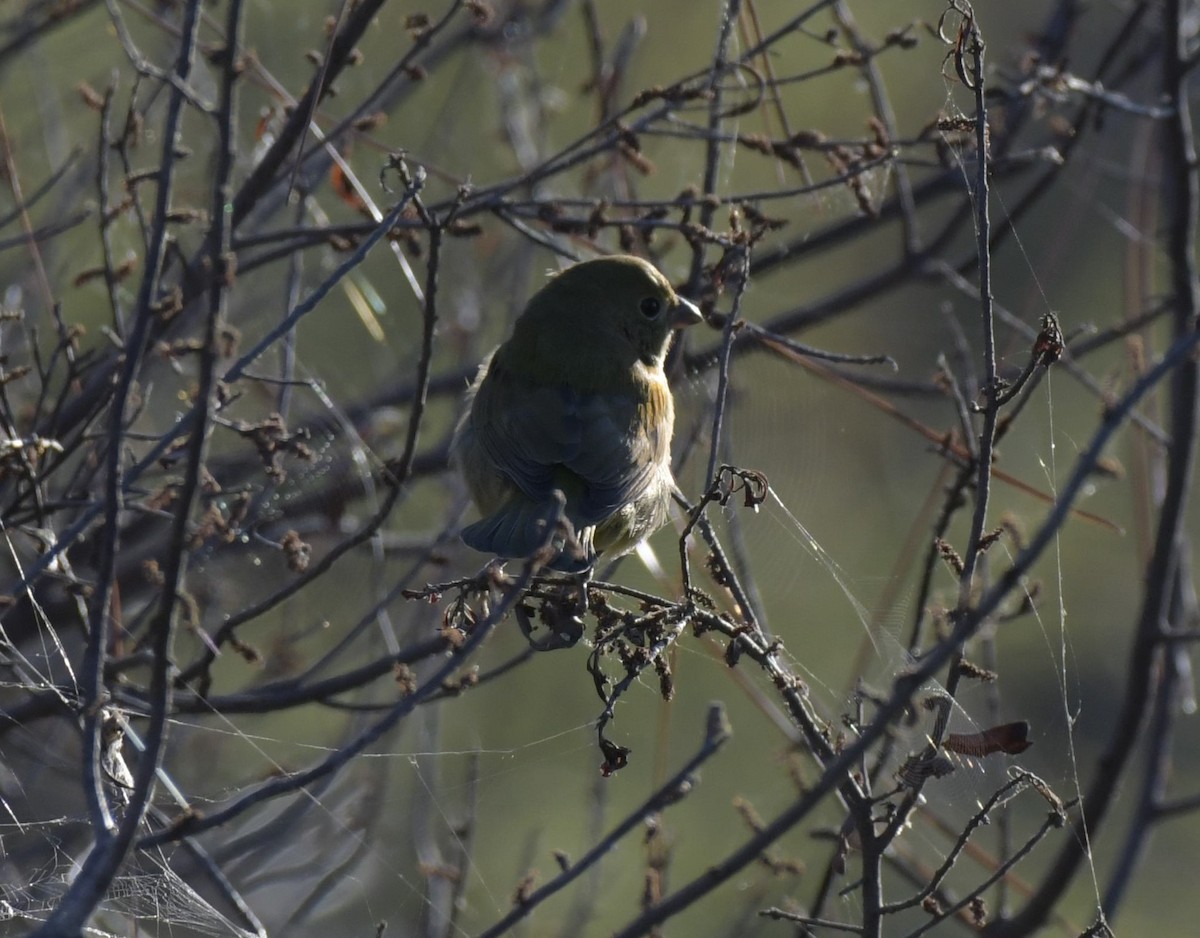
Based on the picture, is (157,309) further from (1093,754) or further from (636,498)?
(1093,754)

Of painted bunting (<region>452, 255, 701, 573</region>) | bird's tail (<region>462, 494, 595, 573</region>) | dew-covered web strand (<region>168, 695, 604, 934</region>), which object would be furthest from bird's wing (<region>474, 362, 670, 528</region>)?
dew-covered web strand (<region>168, 695, 604, 934</region>)

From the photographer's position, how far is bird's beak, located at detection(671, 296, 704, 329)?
401cm

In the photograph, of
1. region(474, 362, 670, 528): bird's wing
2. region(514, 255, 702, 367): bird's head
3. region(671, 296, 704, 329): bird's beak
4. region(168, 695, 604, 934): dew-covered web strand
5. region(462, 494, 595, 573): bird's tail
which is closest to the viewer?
region(168, 695, 604, 934): dew-covered web strand

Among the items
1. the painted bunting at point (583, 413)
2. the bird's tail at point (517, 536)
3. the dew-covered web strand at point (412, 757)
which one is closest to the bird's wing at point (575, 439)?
the painted bunting at point (583, 413)

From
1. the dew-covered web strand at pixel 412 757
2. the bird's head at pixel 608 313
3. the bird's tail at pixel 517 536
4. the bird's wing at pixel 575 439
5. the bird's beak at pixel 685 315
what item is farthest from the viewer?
the bird's head at pixel 608 313

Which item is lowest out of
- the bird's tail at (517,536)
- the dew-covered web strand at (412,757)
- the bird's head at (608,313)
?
the dew-covered web strand at (412,757)

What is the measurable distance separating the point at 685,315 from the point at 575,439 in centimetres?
56

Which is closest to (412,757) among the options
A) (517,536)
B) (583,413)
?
(517,536)

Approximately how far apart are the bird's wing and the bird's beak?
8.4 inches

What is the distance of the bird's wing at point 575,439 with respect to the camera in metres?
3.68

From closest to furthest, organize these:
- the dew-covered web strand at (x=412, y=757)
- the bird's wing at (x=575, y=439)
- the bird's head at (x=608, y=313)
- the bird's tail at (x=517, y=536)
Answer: the dew-covered web strand at (x=412, y=757) → the bird's tail at (x=517, y=536) → the bird's wing at (x=575, y=439) → the bird's head at (x=608, y=313)

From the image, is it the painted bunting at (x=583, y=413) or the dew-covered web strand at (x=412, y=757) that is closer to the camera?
the dew-covered web strand at (x=412, y=757)

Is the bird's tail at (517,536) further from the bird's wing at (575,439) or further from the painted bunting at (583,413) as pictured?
the bird's wing at (575,439)

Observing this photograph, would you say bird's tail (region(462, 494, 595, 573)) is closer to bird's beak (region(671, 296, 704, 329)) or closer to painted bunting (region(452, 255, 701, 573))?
painted bunting (region(452, 255, 701, 573))
